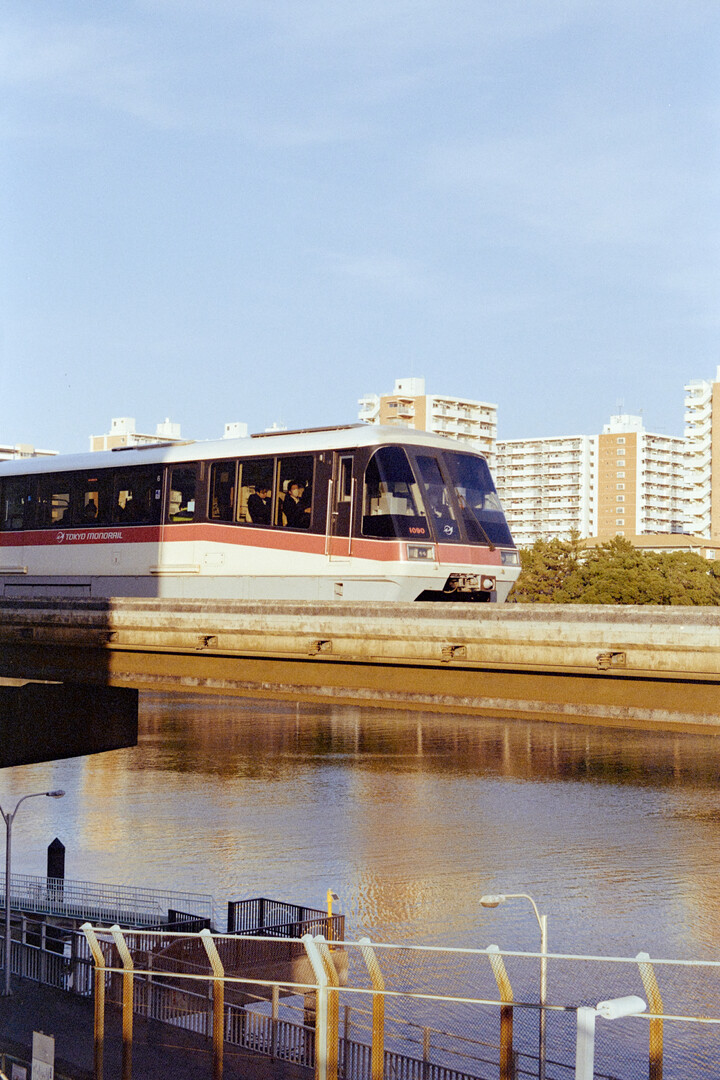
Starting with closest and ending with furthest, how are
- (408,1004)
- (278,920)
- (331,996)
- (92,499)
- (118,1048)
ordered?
(331,996), (118,1048), (92,499), (408,1004), (278,920)

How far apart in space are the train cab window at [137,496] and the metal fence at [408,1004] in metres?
8.56

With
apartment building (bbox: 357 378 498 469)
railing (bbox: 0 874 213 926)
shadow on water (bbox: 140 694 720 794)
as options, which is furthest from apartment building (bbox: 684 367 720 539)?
railing (bbox: 0 874 213 926)

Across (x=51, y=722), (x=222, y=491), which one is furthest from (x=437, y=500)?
(x=51, y=722)

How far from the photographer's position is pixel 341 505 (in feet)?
73.8

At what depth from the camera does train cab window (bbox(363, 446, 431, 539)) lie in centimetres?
2177

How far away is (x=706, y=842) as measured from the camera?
45.1m

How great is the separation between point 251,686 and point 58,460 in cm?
1020

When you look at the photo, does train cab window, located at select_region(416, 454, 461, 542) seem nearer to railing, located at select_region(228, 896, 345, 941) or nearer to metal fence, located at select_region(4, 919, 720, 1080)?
metal fence, located at select_region(4, 919, 720, 1080)

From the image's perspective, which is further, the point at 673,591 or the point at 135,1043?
the point at 673,591

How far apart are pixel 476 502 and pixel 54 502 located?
35.9 feet

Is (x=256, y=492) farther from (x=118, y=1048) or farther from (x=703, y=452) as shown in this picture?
(x=703, y=452)

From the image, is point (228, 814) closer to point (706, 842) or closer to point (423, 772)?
point (423, 772)

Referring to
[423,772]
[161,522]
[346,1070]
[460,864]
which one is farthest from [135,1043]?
[423,772]

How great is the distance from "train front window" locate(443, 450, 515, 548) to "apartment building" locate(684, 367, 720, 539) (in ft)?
475
